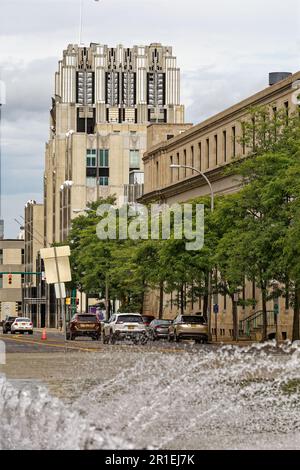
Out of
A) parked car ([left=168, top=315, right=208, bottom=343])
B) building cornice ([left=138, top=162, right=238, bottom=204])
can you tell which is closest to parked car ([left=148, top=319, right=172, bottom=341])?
parked car ([left=168, top=315, right=208, bottom=343])

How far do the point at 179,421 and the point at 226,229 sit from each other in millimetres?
51295

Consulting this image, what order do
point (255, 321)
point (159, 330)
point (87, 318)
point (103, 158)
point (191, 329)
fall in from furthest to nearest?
point (103, 158)
point (255, 321)
point (159, 330)
point (87, 318)
point (191, 329)

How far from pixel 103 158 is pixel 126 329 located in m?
119

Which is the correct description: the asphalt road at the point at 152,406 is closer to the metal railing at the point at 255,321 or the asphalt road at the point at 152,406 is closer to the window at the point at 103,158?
the metal railing at the point at 255,321

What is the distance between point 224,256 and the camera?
69938mm

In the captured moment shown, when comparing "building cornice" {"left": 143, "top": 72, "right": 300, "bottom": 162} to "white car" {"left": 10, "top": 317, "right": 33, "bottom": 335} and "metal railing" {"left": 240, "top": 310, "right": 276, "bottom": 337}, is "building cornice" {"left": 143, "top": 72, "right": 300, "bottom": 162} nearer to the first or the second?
"metal railing" {"left": 240, "top": 310, "right": 276, "bottom": 337}

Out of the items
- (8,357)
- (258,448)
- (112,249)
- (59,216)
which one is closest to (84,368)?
(8,357)

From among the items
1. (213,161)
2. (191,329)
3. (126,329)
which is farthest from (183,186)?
(126,329)

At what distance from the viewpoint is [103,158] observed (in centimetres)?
18575

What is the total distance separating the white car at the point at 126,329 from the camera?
222ft

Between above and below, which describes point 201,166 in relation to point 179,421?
above

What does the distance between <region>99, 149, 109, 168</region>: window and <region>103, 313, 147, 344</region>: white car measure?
379 feet

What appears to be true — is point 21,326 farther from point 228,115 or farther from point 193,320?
point 193,320
